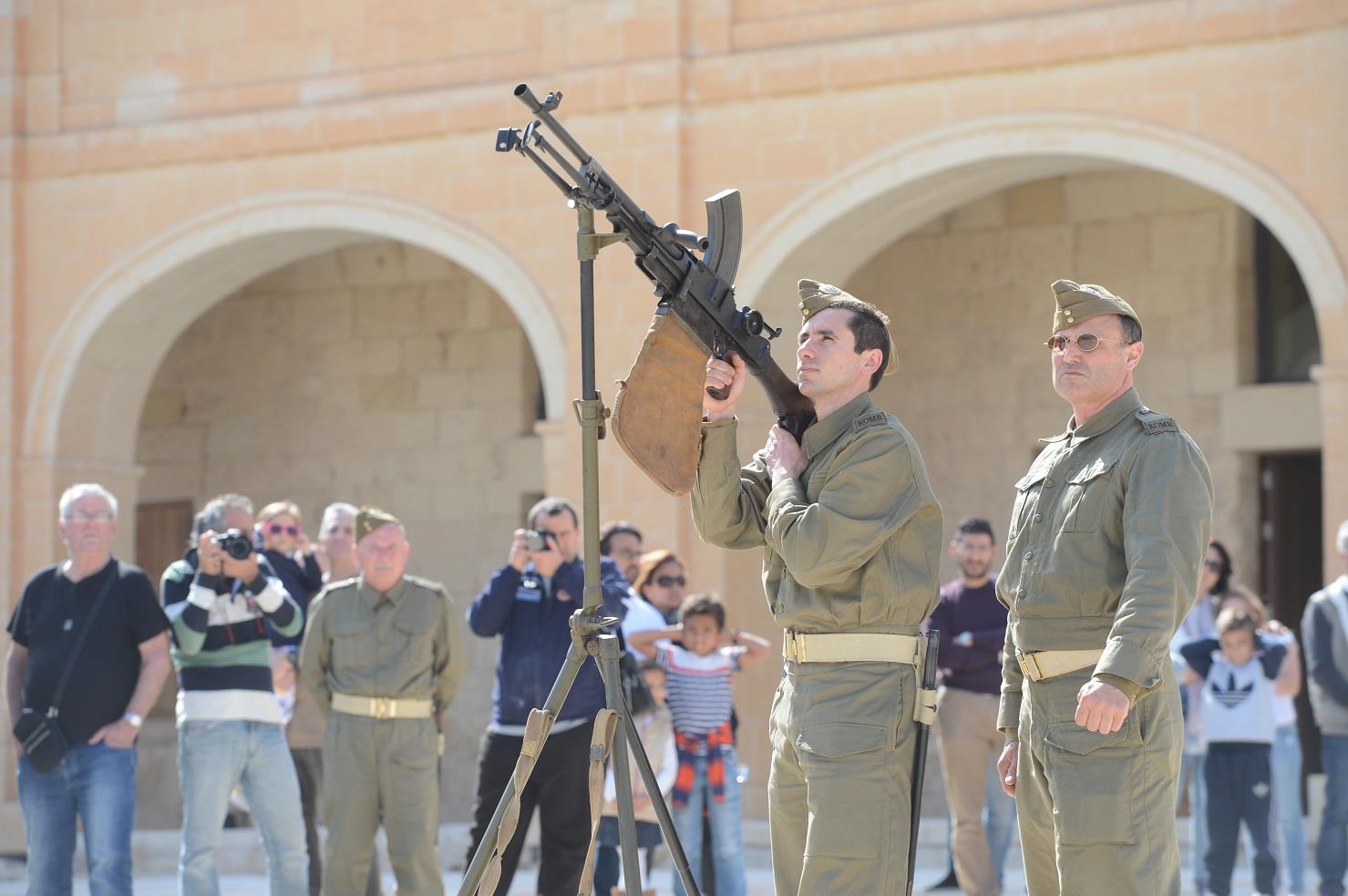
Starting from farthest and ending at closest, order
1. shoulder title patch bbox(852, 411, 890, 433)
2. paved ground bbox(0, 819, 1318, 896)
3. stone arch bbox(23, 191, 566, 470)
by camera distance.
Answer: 1. stone arch bbox(23, 191, 566, 470)
2. paved ground bbox(0, 819, 1318, 896)
3. shoulder title patch bbox(852, 411, 890, 433)

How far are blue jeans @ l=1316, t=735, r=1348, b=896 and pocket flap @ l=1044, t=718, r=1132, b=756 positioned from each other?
4.30 m

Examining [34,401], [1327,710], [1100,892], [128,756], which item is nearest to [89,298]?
[34,401]

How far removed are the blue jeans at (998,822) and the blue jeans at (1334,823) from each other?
1226mm

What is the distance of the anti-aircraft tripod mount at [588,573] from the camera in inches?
171

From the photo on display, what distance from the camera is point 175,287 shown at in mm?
11734

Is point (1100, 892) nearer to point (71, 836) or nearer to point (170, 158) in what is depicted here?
point (71, 836)

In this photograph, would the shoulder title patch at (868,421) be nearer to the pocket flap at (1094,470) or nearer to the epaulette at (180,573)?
the pocket flap at (1094,470)

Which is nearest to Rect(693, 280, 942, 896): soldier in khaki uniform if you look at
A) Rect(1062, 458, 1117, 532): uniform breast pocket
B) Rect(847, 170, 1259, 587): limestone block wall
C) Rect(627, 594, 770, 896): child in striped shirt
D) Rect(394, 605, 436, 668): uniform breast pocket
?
Rect(1062, 458, 1117, 532): uniform breast pocket

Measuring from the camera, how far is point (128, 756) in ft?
22.1

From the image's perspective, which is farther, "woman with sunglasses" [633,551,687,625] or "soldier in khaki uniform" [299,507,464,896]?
"woman with sunglasses" [633,551,687,625]

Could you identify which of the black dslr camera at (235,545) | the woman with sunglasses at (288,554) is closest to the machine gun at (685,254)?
the black dslr camera at (235,545)

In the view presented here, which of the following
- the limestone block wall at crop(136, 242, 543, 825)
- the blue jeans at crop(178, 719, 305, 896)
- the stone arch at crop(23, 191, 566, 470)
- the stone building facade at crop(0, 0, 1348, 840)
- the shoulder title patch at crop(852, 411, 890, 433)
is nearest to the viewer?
the shoulder title patch at crop(852, 411, 890, 433)

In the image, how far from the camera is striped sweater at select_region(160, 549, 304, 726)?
22.3 ft

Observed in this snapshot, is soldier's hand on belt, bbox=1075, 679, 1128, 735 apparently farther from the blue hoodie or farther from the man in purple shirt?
the man in purple shirt
